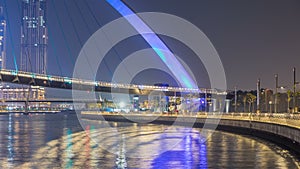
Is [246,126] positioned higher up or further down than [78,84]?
further down

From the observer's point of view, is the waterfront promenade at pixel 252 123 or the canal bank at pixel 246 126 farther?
the waterfront promenade at pixel 252 123

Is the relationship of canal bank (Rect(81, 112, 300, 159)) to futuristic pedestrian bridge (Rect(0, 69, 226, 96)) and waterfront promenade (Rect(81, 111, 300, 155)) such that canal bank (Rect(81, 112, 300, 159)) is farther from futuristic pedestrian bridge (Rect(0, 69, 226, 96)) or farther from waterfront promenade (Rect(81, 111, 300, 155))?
futuristic pedestrian bridge (Rect(0, 69, 226, 96))

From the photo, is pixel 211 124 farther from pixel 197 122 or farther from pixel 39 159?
pixel 39 159

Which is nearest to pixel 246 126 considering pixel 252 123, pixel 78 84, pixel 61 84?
pixel 252 123

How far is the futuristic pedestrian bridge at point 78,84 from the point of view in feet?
222

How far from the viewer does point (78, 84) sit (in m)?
85.0

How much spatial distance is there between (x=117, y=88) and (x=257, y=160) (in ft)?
219

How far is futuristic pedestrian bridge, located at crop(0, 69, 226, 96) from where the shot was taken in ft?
222

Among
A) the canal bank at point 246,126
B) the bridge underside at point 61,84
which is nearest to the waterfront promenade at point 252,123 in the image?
the canal bank at point 246,126

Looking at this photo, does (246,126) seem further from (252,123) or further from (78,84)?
(78,84)

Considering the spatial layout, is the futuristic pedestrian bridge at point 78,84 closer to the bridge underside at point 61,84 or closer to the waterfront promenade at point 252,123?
the bridge underside at point 61,84

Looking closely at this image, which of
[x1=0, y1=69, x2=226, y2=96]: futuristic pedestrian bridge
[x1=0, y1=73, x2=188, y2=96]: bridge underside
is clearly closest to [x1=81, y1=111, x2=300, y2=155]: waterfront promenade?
[x1=0, y1=73, x2=188, y2=96]: bridge underside

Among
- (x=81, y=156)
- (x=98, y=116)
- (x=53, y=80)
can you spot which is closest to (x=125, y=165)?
(x=81, y=156)

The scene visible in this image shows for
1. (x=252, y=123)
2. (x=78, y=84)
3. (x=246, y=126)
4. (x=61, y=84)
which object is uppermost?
(x=78, y=84)
